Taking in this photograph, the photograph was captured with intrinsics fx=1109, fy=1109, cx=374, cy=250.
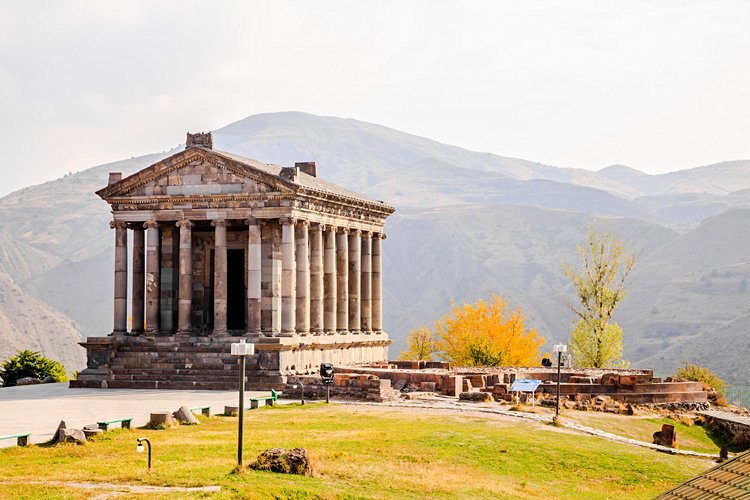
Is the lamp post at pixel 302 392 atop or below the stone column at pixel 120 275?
below

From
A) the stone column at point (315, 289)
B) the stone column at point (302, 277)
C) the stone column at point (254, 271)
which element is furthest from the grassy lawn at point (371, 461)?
the stone column at point (315, 289)

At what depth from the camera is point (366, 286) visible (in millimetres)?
72125

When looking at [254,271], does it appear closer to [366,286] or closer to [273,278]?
[273,278]

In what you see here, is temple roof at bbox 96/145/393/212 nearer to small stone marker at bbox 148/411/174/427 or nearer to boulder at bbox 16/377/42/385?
boulder at bbox 16/377/42/385

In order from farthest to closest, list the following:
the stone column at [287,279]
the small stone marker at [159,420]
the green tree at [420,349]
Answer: the green tree at [420,349] < the stone column at [287,279] < the small stone marker at [159,420]

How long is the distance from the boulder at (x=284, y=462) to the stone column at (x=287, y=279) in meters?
29.3

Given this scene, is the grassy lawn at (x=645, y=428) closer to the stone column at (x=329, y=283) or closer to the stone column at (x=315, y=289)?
the stone column at (x=315, y=289)

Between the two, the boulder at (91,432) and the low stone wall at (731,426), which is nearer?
the boulder at (91,432)

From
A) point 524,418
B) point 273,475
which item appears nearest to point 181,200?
point 524,418

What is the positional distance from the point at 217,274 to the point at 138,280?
21.9ft

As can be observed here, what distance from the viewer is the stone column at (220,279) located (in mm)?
59250

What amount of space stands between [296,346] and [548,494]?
91.0 feet

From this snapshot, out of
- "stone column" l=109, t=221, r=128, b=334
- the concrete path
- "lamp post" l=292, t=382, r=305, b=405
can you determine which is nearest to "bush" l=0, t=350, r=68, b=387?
the concrete path

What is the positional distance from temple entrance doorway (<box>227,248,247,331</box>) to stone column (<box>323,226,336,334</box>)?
4811 millimetres
